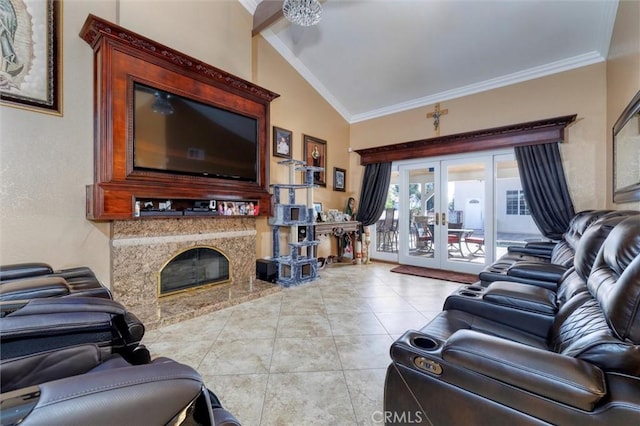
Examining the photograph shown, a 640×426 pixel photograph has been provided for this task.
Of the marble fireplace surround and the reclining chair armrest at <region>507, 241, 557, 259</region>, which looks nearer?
the marble fireplace surround

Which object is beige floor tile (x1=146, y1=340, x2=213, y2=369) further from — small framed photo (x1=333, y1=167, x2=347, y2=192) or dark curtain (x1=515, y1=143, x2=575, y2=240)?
dark curtain (x1=515, y1=143, x2=575, y2=240)

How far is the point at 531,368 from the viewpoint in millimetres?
848

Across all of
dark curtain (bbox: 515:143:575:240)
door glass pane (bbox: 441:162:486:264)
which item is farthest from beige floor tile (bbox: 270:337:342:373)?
dark curtain (bbox: 515:143:575:240)

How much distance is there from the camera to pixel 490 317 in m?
1.71

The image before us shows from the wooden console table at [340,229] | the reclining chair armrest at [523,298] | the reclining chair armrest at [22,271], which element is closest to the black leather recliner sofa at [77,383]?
the reclining chair armrest at [22,271]

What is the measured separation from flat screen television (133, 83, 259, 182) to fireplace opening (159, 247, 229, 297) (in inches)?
40.0

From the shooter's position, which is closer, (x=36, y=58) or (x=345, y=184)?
(x=36, y=58)


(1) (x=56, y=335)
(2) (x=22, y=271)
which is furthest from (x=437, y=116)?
(2) (x=22, y=271)

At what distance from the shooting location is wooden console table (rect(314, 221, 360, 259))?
184 inches

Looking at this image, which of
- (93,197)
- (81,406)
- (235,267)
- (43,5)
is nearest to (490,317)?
(81,406)

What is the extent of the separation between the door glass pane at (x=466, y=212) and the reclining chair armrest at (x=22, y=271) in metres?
5.27

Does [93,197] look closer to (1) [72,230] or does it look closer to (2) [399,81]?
(1) [72,230]

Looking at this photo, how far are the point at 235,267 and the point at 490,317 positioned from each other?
303 cm

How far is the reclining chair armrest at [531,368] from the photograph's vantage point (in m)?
0.77
